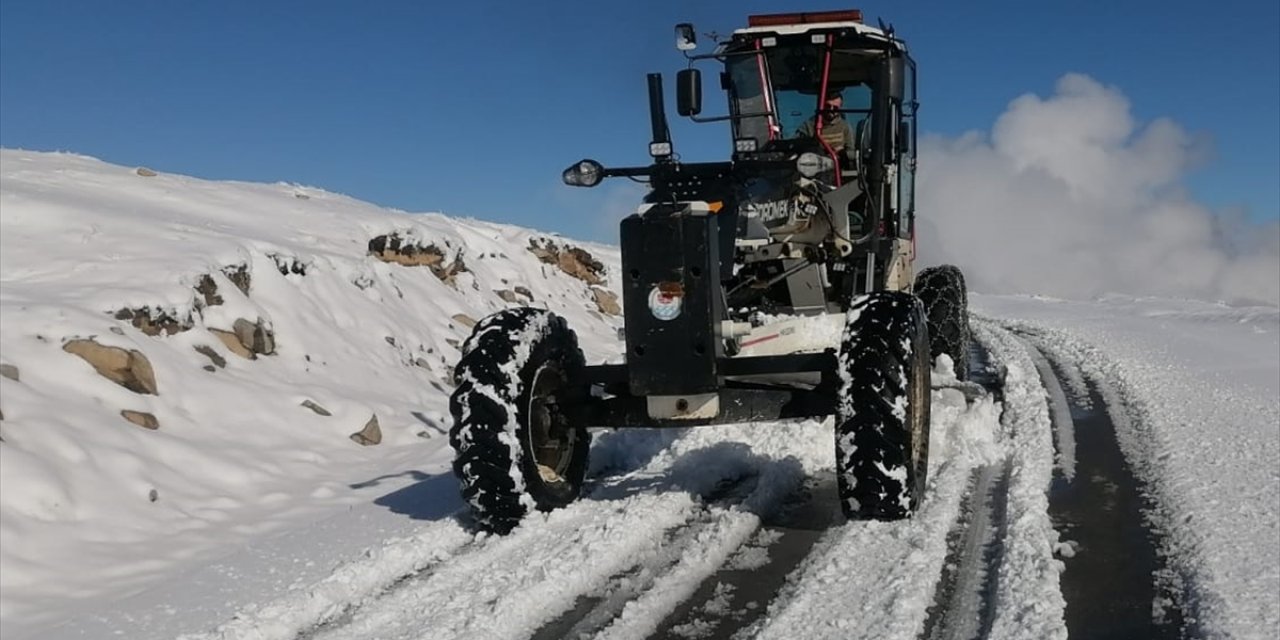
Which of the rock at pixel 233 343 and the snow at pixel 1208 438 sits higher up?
the rock at pixel 233 343

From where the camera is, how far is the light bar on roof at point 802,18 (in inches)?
284

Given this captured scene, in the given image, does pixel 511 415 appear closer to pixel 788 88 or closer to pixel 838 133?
pixel 838 133

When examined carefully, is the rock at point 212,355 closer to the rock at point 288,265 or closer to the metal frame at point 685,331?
the rock at point 288,265

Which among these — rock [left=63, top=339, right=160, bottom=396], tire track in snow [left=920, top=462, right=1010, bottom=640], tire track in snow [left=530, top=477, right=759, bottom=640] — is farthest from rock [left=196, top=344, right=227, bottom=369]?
tire track in snow [left=920, top=462, right=1010, bottom=640]

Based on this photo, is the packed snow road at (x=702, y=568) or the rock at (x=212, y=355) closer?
the packed snow road at (x=702, y=568)

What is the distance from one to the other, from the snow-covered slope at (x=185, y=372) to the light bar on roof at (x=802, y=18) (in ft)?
12.4

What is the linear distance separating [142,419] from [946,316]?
5907 mm

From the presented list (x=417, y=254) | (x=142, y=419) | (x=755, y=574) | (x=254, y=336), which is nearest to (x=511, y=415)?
(x=755, y=574)

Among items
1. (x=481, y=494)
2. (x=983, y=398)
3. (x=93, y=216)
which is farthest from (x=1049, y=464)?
(x=93, y=216)

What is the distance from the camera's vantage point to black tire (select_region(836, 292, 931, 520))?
4.55m

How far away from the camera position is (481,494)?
4789 millimetres

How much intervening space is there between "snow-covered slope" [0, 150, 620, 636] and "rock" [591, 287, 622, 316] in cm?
325

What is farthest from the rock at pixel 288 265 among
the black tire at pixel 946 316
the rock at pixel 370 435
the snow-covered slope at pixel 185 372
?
the black tire at pixel 946 316

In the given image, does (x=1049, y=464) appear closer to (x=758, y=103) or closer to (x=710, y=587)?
(x=710, y=587)
